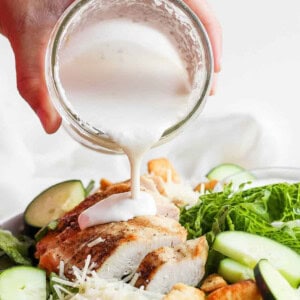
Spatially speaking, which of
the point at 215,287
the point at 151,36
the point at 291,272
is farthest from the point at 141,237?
the point at 151,36

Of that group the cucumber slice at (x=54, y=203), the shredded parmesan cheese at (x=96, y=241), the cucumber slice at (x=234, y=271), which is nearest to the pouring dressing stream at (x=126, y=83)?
the shredded parmesan cheese at (x=96, y=241)

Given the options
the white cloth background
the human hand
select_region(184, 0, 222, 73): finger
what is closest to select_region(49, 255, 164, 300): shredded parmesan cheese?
the human hand

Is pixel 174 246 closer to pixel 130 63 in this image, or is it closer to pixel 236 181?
pixel 130 63

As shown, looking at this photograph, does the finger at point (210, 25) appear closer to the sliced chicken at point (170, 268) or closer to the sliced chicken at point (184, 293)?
the sliced chicken at point (170, 268)

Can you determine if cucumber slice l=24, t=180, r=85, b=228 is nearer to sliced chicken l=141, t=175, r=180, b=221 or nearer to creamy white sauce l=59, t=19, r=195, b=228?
sliced chicken l=141, t=175, r=180, b=221

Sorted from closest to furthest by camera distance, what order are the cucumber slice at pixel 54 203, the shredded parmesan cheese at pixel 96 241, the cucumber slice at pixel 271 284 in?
the cucumber slice at pixel 271 284 < the shredded parmesan cheese at pixel 96 241 < the cucumber slice at pixel 54 203
